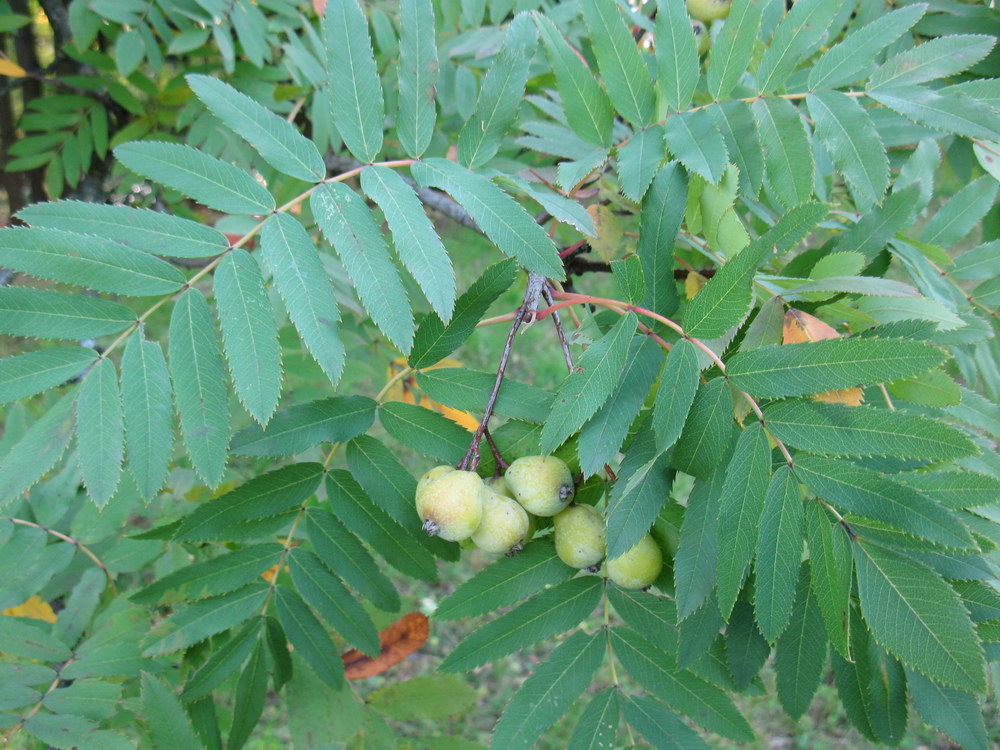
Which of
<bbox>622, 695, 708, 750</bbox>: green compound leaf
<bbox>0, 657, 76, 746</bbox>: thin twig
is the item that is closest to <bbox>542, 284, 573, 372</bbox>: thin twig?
<bbox>622, 695, 708, 750</bbox>: green compound leaf

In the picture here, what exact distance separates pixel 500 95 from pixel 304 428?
645 millimetres

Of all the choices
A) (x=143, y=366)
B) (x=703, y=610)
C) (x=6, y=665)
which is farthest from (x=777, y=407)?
(x=6, y=665)

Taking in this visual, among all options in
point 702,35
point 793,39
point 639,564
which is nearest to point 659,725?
point 639,564

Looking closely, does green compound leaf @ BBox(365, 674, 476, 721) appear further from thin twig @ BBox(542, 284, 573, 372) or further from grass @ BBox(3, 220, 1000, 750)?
grass @ BBox(3, 220, 1000, 750)

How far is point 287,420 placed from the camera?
4.09ft

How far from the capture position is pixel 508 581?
3.96 feet

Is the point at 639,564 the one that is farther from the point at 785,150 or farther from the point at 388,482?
the point at 785,150

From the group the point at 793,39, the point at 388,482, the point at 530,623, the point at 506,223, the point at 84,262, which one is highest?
the point at 793,39

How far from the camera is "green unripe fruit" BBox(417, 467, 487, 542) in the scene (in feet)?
3.46

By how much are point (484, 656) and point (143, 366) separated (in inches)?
27.8

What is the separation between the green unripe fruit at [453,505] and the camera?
Answer: 106cm

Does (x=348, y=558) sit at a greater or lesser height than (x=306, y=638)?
greater

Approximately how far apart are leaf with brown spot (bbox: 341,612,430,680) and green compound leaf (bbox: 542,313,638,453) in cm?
80

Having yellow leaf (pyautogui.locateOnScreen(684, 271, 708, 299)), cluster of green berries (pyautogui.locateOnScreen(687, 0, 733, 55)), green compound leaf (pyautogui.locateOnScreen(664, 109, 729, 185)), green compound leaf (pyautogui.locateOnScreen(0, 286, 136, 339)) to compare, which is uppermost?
cluster of green berries (pyautogui.locateOnScreen(687, 0, 733, 55))
